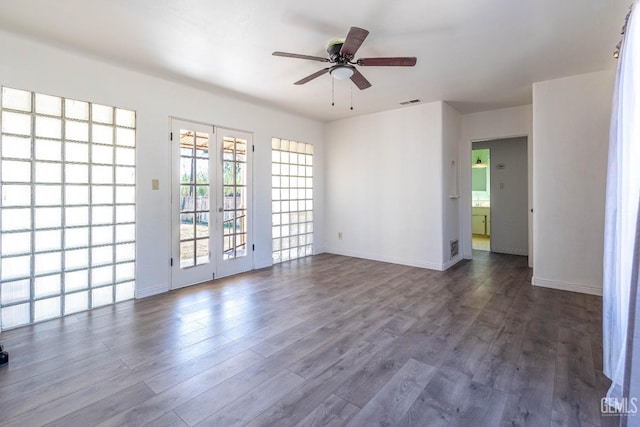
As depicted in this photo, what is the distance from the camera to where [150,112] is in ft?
12.2

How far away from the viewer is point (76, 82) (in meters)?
3.11

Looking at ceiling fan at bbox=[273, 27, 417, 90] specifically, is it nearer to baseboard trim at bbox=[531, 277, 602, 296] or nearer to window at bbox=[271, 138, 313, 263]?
window at bbox=[271, 138, 313, 263]

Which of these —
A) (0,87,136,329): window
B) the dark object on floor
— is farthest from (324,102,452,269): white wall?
the dark object on floor

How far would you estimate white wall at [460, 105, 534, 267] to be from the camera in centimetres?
503

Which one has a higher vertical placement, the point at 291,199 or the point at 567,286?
the point at 291,199

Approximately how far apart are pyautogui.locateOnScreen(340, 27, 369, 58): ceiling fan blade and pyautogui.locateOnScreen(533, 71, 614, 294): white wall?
3028 mm

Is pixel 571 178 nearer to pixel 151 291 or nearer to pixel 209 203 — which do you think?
pixel 209 203

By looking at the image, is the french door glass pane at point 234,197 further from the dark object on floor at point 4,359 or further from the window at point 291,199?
the dark object on floor at point 4,359

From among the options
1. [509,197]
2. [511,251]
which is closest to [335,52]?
[509,197]

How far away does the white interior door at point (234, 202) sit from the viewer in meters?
4.50

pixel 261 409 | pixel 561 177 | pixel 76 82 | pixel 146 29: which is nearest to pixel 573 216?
pixel 561 177

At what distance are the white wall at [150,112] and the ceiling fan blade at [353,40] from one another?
2.53m

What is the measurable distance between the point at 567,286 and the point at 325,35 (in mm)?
4262

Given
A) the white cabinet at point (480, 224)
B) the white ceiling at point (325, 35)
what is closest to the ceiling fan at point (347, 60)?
the white ceiling at point (325, 35)
